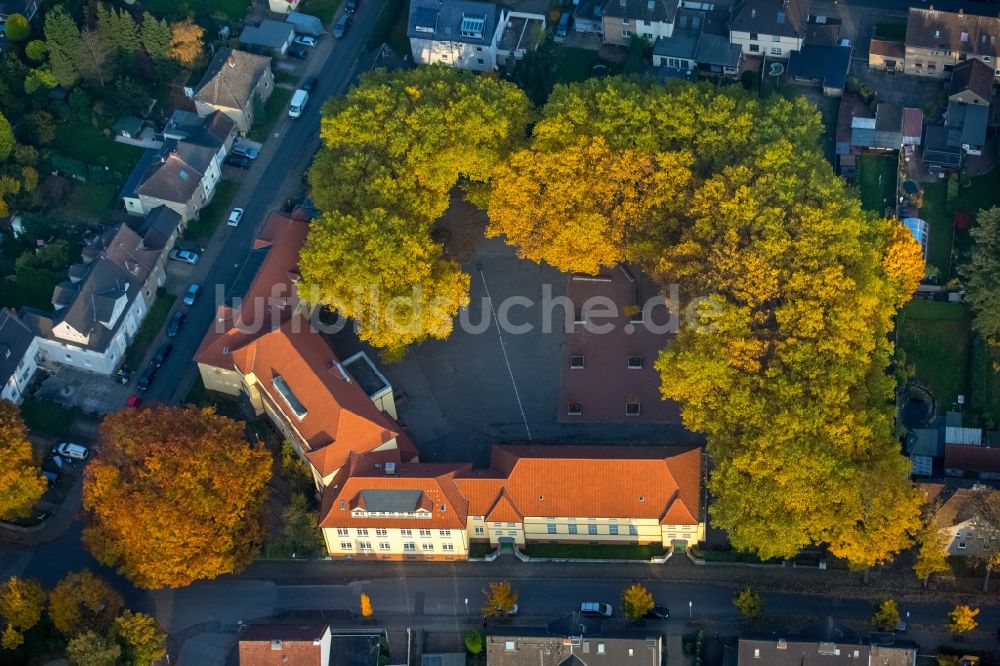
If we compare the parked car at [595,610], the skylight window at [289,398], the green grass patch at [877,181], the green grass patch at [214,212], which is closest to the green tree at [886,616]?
the parked car at [595,610]

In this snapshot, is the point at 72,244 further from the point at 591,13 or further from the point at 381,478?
the point at 591,13

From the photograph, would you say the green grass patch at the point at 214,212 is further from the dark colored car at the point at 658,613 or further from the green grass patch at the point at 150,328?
the dark colored car at the point at 658,613

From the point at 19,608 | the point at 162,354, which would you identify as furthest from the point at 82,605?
the point at 162,354

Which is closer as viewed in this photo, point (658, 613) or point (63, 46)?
point (658, 613)

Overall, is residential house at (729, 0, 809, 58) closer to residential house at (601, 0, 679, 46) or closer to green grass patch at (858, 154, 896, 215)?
residential house at (601, 0, 679, 46)

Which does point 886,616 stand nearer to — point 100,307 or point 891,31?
point 891,31

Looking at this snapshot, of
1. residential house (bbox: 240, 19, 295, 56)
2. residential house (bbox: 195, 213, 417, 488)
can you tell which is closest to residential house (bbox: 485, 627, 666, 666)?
residential house (bbox: 195, 213, 417, 488)
